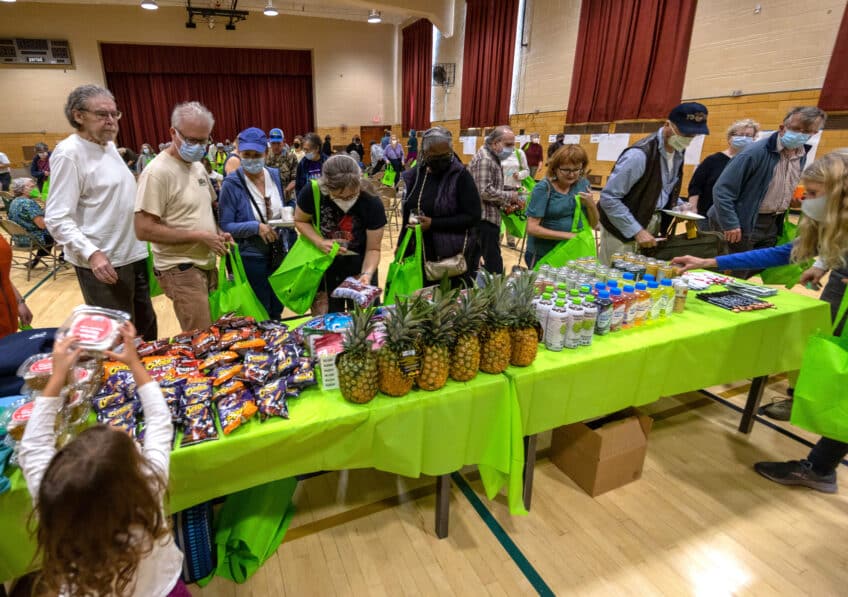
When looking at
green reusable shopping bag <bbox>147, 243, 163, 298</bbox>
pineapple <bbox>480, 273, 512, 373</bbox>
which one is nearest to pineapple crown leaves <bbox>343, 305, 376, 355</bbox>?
pineapple <bbox>480, 273, 512, 373</bbox>

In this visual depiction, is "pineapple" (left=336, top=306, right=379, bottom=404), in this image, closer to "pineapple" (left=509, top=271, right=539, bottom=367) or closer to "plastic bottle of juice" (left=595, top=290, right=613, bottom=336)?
"pineapple" (left=509, top=271, right=539, bottom=367)

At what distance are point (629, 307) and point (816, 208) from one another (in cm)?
89

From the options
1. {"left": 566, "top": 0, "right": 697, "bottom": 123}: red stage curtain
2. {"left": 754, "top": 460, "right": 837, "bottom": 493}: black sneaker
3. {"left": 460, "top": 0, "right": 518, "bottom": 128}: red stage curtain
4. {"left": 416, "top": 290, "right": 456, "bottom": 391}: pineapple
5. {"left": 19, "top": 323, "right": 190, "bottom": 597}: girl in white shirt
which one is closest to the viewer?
{"left": 19, "top": 323, "right": 190, "bottom": 597}: girl in white shirt

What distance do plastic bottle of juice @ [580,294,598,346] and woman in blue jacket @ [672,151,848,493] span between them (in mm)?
898

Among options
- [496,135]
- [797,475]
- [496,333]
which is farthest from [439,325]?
[496,135]

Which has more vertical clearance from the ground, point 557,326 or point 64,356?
point 64,356

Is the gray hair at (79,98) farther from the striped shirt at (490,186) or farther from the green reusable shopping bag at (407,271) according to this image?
the striped shirt at (490,186)

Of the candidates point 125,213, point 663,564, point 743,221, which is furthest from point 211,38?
point 663,564

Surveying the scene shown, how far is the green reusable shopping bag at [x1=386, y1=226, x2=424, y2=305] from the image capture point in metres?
2.44

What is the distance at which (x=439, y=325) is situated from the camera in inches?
59.3

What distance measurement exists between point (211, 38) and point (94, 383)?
17791mm

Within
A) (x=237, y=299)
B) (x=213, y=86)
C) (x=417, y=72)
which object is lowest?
(x=237, y=299)

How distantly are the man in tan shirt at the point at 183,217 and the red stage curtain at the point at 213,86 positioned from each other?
16519mm

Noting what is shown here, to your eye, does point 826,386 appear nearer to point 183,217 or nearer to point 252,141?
point 183,217
